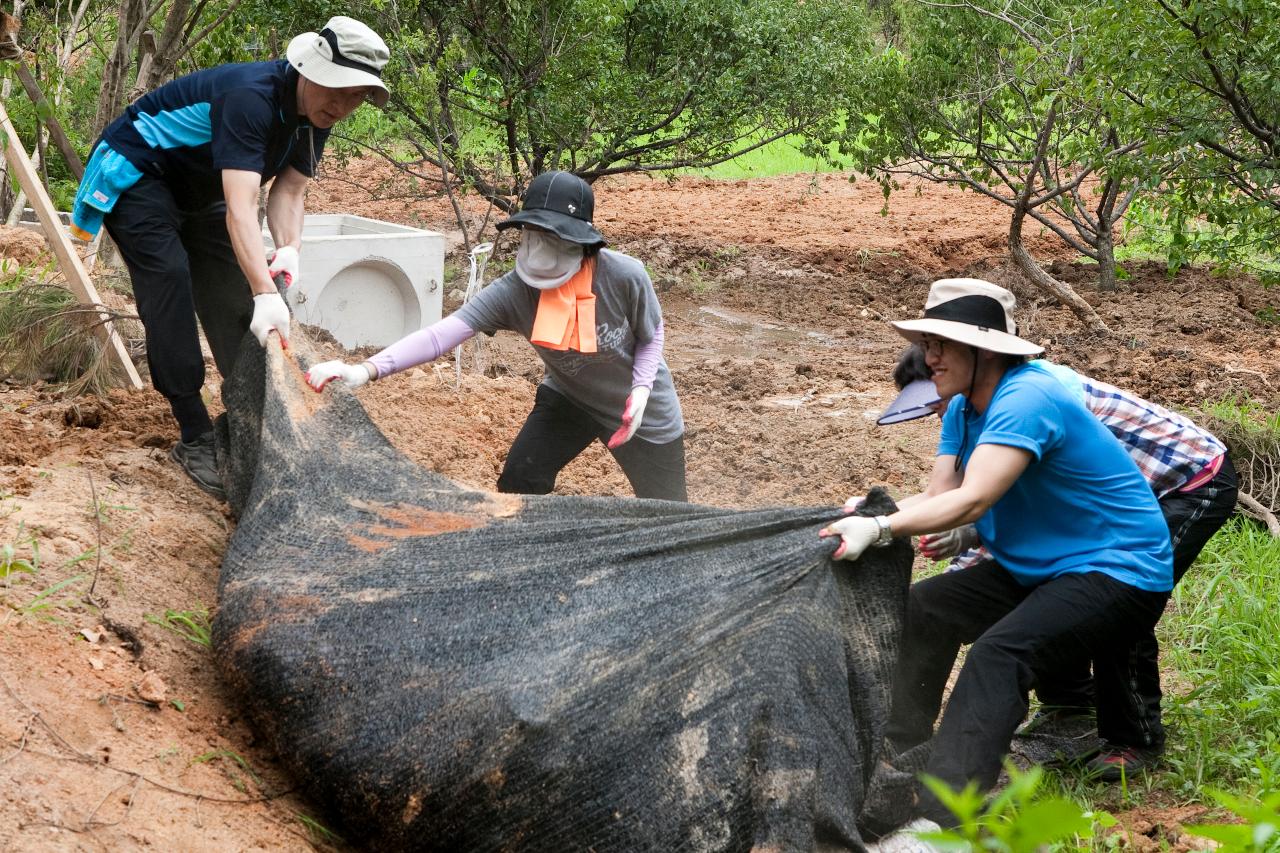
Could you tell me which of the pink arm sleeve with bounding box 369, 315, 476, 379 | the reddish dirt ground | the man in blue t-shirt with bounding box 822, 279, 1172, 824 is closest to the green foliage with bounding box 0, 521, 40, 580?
the reddish dirt ground

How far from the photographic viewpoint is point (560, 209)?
3.32 meters

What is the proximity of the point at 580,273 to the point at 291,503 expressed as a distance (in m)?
A: 1.12

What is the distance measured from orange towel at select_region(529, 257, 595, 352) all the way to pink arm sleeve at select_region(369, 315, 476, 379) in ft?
0.74

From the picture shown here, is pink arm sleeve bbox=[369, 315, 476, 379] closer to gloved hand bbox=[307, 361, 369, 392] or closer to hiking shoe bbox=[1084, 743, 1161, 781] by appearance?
gloved hand bbox=[307, 361, 369, 392]

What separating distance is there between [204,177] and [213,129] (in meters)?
0.31

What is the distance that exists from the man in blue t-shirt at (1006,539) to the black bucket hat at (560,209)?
3.25 feet

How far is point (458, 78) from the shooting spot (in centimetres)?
770

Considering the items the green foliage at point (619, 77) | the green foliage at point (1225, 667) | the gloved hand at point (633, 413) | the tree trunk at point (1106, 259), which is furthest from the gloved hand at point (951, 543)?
the tree trunk at point (1106, 259)

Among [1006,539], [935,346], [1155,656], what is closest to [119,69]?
[935,346]

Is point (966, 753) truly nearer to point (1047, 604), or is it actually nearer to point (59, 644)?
point (1047, 604)

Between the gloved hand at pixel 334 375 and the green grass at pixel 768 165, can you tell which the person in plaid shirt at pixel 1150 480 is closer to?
the gloved hand at pixel 334 375

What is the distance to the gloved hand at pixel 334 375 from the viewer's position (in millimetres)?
3139

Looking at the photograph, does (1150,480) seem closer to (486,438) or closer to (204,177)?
(204,177)

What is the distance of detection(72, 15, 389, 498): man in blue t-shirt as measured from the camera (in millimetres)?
3176
